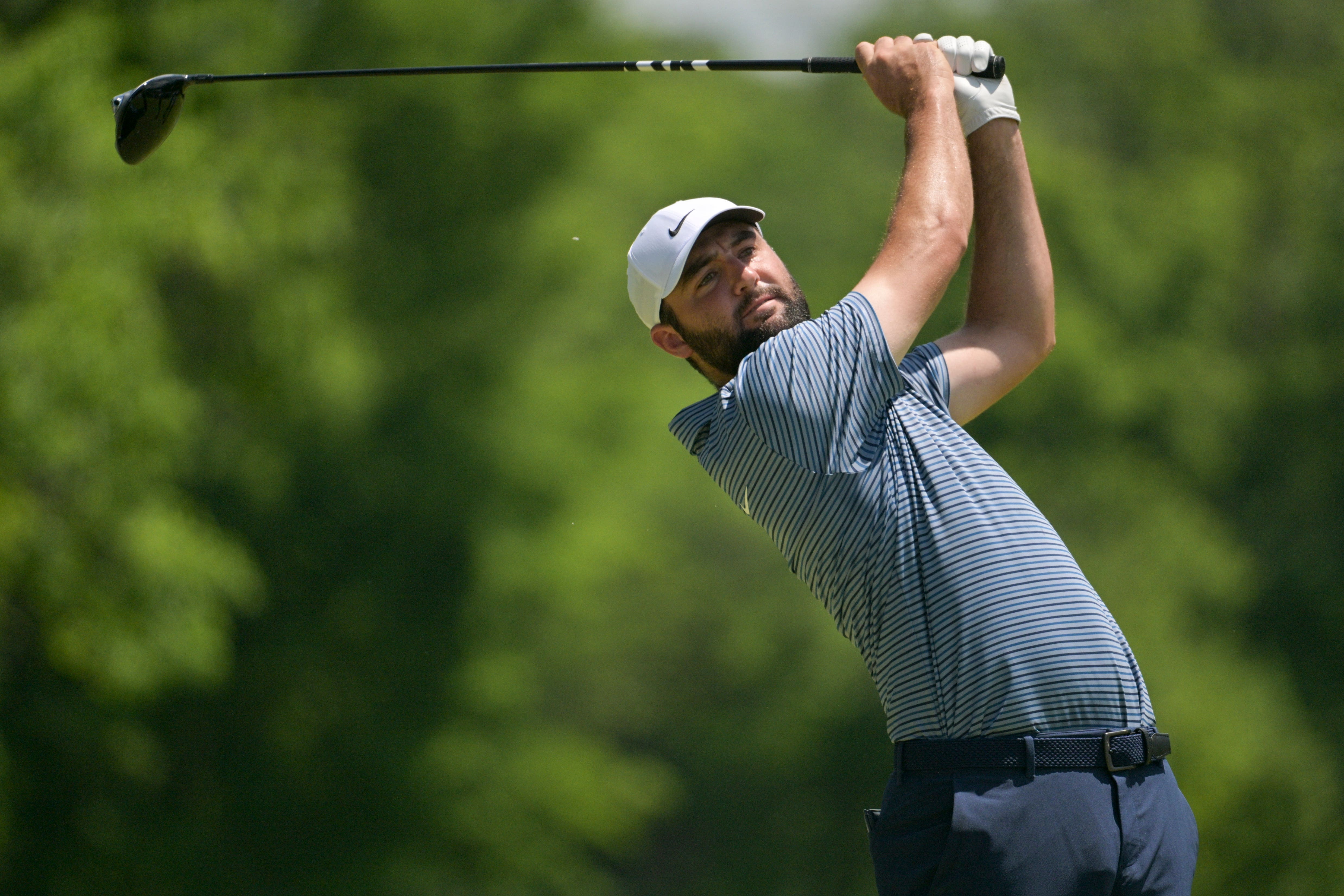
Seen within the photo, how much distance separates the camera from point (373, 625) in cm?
1083

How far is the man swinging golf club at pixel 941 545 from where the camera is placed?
188cm

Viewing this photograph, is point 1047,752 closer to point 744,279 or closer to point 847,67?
point 744,279

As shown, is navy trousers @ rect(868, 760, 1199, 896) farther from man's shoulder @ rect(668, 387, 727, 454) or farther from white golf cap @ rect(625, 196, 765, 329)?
white golf cap @ rect(625, 196, 765, 329)

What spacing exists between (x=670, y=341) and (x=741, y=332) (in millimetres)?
213

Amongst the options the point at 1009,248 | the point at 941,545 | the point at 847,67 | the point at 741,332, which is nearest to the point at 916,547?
the point at 941,545

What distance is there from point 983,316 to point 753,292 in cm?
40

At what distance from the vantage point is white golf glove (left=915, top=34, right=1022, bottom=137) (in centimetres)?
231

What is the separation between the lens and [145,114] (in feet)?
12.0

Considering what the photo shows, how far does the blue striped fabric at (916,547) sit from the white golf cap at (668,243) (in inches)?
11.9

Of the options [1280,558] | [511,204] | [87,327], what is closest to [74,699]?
[87,327]

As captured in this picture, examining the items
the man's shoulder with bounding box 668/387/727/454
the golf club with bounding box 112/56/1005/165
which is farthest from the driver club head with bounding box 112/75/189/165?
the man's shoulder with bounding box 668/387/727/454

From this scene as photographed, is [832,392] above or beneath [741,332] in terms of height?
beneath

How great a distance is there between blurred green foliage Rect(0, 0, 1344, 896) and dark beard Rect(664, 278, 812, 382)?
486 cm

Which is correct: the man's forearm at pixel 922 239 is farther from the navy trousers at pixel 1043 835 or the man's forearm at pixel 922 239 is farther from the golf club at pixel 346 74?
the navy trousers at pixel 1043 835
